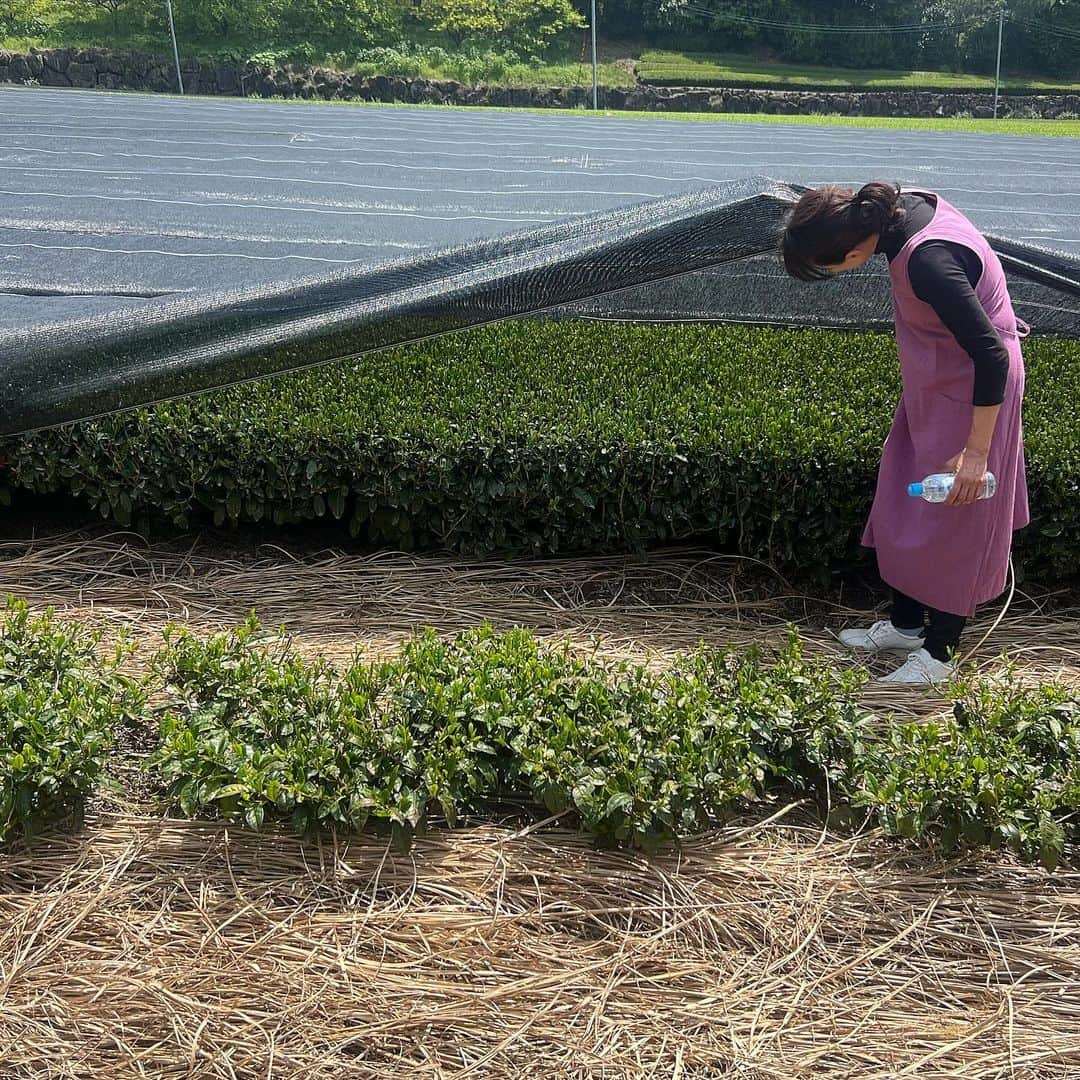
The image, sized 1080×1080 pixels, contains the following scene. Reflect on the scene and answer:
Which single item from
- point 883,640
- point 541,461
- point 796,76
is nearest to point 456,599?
point 541,461

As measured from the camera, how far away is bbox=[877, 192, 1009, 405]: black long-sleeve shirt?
241cm

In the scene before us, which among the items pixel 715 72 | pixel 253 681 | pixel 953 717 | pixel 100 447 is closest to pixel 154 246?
pixel 100 447

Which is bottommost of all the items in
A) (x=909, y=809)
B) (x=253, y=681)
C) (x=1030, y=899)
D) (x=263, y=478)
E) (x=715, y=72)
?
(x=1030, y=899)

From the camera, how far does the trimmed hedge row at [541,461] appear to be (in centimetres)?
336

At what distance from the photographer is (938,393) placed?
2.65 metres

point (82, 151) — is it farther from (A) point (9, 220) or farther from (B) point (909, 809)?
(B) point (909, 809)

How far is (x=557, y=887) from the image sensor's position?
2254 millimetres

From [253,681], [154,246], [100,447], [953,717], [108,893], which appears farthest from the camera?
[154,246]

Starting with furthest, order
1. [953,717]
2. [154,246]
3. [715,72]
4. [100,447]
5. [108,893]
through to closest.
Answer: [715,72] → [154,246] → [100,447] → [953,717] → [108,893]

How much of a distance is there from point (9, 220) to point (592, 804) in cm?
603

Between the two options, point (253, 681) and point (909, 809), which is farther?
point (253, 681)

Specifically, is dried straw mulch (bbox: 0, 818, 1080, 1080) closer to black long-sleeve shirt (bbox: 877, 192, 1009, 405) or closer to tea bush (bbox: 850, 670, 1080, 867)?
tea bush (bbox: 850, 670, 1080, 867)

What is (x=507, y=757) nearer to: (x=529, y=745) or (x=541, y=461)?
(x=529, y=745)

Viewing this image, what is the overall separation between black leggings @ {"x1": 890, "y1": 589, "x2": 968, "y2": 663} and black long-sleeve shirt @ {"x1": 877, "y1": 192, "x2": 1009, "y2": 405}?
692 millimetres
